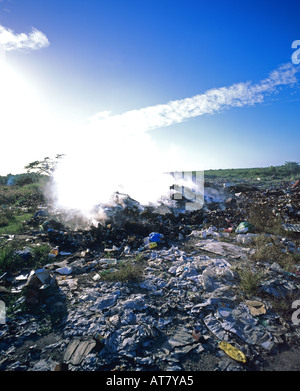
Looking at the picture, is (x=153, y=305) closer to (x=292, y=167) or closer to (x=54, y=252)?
(x=54, y=252)

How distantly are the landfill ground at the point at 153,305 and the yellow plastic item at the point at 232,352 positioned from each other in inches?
1.1

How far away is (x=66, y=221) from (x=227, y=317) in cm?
568

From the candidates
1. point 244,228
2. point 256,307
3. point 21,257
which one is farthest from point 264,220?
point 21,257

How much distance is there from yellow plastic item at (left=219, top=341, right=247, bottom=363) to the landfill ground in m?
0.03

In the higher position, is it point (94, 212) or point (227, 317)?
point (94, 212)

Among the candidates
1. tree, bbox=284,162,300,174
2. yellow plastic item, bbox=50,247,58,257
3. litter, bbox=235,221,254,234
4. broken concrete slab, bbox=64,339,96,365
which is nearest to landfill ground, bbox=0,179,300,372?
broken concrete slab, bbox=64,339,96,365

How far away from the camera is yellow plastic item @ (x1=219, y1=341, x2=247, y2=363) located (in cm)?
192

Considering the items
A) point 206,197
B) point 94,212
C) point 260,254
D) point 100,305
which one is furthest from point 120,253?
point 206,197

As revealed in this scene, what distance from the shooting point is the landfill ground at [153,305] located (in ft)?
6.45

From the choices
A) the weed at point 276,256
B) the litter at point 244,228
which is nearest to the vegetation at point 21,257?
the weed at point 276,256

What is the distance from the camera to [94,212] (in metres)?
6.61

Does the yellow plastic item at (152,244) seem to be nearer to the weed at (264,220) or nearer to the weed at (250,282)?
the weed at (250,282)

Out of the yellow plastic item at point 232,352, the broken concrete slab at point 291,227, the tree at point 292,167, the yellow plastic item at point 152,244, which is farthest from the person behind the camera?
the tree at point 292,167
